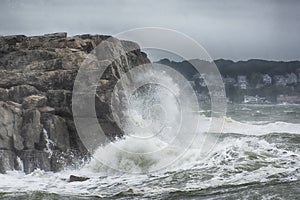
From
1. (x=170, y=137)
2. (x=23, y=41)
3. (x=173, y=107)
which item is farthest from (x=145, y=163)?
(x=23, y=41)

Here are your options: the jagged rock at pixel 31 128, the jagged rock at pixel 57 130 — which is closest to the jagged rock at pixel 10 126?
the jagged rock at pixel 31 128

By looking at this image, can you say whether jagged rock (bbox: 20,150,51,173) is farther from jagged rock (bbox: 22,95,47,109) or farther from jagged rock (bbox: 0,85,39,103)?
jagged rock (bbox: 0,85,39,103)

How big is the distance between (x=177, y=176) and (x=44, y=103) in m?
6.40

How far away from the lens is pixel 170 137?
Answer: 838 inches

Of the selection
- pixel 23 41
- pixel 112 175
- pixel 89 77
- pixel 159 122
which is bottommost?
pixel 112 175

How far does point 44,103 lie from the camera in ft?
61.3

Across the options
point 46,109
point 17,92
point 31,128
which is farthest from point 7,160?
point 17,92

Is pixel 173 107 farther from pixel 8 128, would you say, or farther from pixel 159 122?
pixel 8 128

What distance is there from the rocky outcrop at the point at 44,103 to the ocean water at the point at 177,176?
79cm

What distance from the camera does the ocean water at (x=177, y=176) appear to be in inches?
523

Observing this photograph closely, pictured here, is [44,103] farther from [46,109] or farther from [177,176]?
[177,176]

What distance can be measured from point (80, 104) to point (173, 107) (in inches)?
277

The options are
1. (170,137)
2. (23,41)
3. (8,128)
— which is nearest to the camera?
(8,128)

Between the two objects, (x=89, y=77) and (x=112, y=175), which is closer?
(x=112, y=175)
